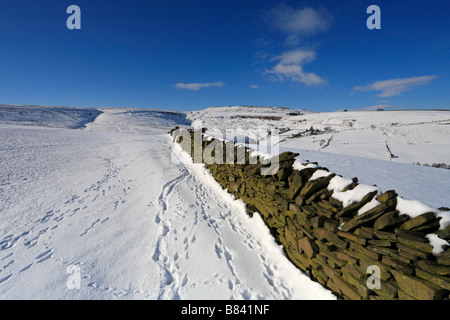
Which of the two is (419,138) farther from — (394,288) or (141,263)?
(141,263)

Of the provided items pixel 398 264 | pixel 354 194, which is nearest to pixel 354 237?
pixel 398 264

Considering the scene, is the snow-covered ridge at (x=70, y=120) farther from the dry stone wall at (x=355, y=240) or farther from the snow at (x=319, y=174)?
the snow at (x=319, y=174)

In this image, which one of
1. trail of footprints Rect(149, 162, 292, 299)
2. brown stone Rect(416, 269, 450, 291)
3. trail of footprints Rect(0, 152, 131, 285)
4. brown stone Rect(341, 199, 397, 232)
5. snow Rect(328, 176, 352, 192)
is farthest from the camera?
trail of footprints Rect(0, 152, 131, 285)

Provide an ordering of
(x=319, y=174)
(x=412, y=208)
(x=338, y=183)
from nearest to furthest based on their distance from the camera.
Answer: (x=412, y=208)
(x=338, y=183)
(x=319, y=174)

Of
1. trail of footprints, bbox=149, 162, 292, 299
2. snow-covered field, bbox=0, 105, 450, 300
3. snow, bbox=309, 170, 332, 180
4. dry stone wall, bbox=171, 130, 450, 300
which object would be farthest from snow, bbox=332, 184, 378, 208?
trail of footprints, bbox=149, 162, 292, 299

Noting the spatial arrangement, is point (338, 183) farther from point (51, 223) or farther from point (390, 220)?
point (51, 223)

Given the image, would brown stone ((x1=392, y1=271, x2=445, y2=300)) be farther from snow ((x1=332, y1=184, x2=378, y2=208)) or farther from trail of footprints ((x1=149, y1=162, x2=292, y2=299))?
trail of footprints ((x1=149, y1=162, x2=292, y2=299))
